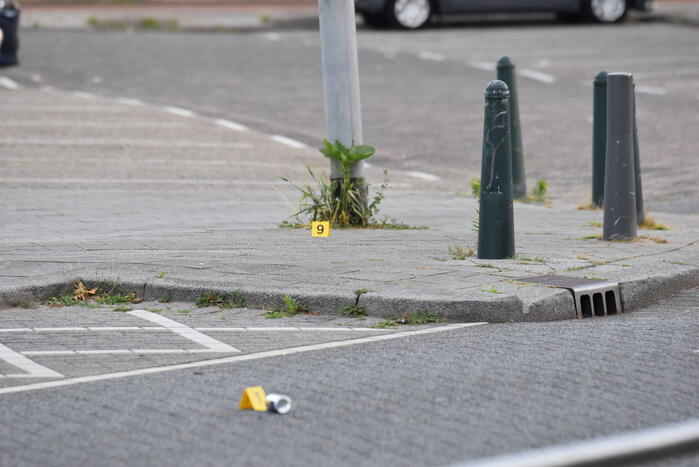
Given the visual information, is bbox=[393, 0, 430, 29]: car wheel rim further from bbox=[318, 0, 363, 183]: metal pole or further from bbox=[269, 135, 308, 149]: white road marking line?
bbox=[318, 0, 363, 183]: metal pole

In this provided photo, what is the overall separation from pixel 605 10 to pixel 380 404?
20.4 metres

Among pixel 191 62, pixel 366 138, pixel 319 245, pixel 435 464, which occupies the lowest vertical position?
pixel 435 464

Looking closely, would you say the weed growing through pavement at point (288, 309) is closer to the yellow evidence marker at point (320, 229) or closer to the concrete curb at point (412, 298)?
the concrete curb at point (412, 298)

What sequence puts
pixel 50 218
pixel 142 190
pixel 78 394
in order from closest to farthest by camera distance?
pixel 78 394, pixel 50 218, pixel 142 190

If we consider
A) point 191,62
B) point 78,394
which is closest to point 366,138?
point 191,62

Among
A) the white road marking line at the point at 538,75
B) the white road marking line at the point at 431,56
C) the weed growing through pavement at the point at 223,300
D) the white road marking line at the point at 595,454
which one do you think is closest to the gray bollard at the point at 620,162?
the weed growing through pavement at the point at 223,300

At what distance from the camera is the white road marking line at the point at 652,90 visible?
1703cm

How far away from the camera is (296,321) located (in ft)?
21.0

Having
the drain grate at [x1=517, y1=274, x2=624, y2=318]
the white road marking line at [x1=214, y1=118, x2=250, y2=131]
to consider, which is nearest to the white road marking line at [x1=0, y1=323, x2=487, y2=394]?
the drain grate at [x1=517, y1=274, x2=624, y2=318]

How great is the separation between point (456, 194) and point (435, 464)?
7.73 meters

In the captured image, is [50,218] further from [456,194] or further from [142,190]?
[456,194]

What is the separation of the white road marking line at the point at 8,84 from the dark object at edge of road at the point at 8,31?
0.87 m

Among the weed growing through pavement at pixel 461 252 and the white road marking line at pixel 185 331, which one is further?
the weed growing through pavement at pixel 461 252

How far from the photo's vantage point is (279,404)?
15.2 feet
